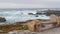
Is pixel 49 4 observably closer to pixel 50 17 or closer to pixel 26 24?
pixel 50 17

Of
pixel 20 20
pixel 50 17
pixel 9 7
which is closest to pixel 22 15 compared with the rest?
pixel 20 20

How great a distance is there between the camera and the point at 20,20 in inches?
53.9

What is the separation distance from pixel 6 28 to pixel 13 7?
10.1 inches

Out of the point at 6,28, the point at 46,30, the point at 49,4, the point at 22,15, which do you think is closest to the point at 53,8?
the point at 49,4

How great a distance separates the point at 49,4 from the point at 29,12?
253 mm

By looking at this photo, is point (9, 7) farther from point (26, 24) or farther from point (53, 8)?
point (53, 8)

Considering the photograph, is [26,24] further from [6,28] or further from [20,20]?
[6,28]

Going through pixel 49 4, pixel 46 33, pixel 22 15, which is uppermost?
pixel 49 4

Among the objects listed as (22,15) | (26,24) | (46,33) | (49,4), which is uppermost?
(49,4)

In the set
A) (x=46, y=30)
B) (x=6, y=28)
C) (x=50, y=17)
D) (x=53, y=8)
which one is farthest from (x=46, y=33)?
(x=6, y=28)

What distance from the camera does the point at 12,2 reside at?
139cm

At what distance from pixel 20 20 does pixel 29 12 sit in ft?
0.46

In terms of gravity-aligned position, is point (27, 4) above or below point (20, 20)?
above

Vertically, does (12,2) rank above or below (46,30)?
above
